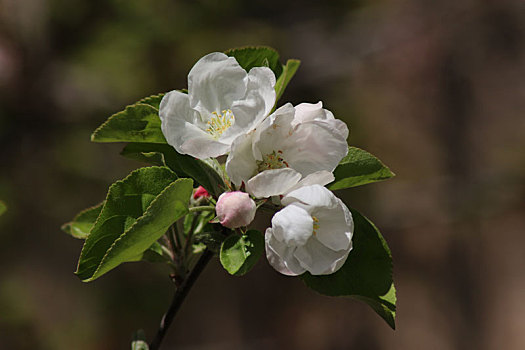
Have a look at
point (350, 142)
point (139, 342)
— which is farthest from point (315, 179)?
point (350, 142)

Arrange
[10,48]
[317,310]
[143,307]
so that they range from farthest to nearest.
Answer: [317,310]
[143,307]
[10,48]

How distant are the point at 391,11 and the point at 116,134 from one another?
10.7 ft

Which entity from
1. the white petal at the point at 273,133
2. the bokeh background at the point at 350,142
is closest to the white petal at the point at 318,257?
the white petal at the point at 273,133

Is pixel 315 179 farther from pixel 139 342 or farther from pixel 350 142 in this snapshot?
pixel 350 142

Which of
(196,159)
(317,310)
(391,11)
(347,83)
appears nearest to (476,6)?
(391,11)

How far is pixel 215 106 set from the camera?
630 millimetres

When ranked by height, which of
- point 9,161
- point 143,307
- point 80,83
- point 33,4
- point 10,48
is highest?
point 33,4

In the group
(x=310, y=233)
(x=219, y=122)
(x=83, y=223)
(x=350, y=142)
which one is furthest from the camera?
(x=350, y=142)

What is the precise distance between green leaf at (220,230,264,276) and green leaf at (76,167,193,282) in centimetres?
6

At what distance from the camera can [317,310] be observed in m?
3.81

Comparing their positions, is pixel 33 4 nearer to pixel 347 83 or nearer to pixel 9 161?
pixel 9 161

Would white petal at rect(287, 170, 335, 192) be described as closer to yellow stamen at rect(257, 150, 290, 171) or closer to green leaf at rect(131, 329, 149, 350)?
yellow stamen at rect(257, 150, 290, 171)

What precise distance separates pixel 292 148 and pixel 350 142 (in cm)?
245

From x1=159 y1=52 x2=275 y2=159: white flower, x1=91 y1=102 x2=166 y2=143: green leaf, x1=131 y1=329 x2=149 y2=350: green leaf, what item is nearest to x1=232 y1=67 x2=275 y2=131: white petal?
x1=159 y1=52 x2=275 y2=159: white flower
